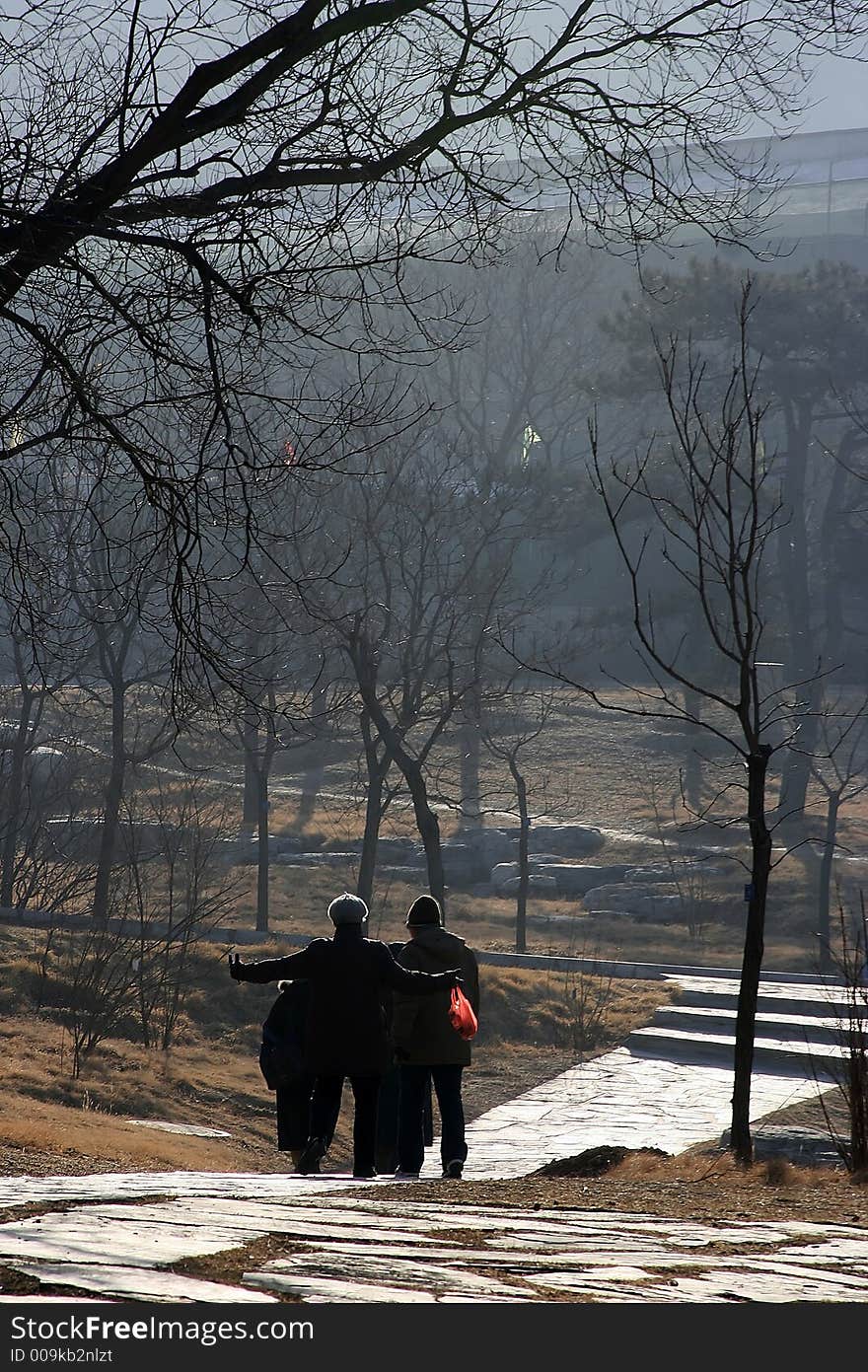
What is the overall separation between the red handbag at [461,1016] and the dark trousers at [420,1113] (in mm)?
263

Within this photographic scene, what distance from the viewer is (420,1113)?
8.31 metres

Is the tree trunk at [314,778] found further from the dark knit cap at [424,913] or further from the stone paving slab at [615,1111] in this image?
the dark knit cap at [424,913]

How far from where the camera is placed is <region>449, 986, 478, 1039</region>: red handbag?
8.01 metres

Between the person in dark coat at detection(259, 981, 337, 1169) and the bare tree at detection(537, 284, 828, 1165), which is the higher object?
the bare tree at detection(537, 284, 828, 1165)

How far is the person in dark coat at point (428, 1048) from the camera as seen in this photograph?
8125 mm

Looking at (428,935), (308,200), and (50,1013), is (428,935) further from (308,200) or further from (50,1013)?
(50,1013)

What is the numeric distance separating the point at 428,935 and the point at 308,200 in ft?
13.4

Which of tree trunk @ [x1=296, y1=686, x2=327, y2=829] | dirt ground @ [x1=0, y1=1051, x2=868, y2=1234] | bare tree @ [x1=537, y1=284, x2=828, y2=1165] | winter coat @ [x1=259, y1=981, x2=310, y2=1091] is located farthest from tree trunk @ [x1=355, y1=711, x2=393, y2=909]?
winter coat @ [x1=259, y1=981, x2=310, y2=1091]

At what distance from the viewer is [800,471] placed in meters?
38.9

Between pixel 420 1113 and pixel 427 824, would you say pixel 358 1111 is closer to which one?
pixel 420 1113

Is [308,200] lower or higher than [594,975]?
higher


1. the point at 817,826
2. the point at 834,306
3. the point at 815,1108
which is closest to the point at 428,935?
the point at 815,1108

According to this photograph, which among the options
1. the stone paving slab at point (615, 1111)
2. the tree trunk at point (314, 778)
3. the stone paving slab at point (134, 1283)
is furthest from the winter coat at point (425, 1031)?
the tree trunk at point (314, 778)

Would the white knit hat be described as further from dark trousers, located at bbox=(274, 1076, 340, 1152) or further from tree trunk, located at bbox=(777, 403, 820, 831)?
tree trunk, located at bbox=(777, 403, 820, 831)
